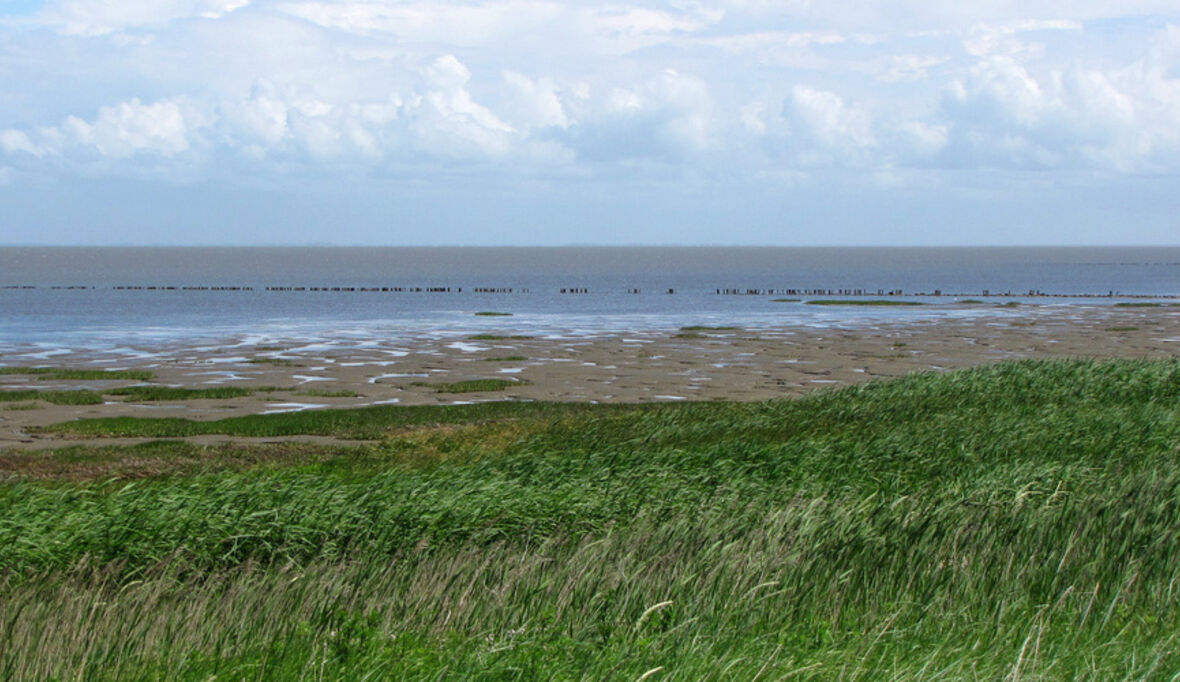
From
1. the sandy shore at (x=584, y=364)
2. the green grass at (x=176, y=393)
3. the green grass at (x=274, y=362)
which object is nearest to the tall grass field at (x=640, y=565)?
the sandy shore at (x=584, y=364)

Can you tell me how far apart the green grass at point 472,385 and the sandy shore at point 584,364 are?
29cm

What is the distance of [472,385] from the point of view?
3891 cm

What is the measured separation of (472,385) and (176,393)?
31.7 feet

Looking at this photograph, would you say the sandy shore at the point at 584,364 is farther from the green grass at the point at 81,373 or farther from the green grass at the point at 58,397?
the green grass at the point at 58,397

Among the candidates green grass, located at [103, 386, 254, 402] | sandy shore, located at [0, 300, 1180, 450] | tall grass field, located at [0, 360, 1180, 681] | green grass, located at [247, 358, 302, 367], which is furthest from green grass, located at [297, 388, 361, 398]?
tall grass field, located at [0, 360, 1180, 681]

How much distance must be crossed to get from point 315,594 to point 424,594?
0.99m

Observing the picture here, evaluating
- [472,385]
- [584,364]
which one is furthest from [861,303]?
[472,385]

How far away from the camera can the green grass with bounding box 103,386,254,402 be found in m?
35.5

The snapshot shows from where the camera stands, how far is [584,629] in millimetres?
9023

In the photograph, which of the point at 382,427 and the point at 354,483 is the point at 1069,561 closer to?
the point at 354,483

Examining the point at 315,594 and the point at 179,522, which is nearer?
the point at 315,594

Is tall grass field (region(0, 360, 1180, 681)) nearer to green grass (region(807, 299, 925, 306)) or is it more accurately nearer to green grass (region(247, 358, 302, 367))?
green grass (region(247, 358, 302, 367))

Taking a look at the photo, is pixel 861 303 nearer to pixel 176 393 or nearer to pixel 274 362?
pixel 274 362

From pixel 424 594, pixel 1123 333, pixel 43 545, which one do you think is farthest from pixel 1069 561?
pixel 1123 333
